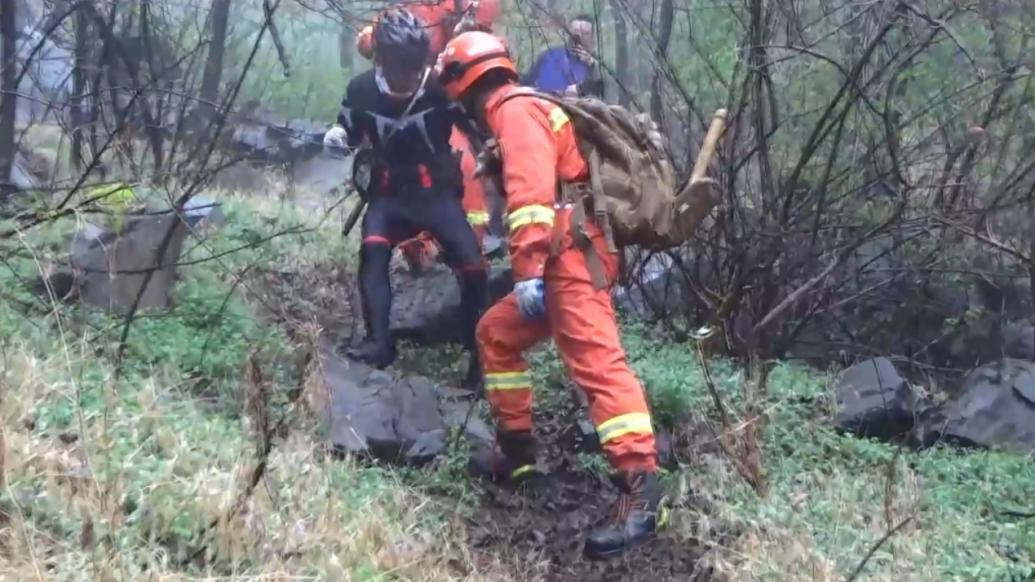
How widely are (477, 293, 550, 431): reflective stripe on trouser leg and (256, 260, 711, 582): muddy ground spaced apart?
0.34 meters

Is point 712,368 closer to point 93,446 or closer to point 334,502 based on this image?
point 334,502

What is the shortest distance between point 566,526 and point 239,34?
251 inches

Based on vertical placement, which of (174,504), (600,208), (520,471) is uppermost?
(600,208)

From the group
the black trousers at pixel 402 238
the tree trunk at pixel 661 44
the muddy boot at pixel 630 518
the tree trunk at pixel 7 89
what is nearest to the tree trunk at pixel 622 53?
the tree trunk at pixel 661 44

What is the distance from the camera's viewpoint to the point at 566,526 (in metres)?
5.32

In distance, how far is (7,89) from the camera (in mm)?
6773

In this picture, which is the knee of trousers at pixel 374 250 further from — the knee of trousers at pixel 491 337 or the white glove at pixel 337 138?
the knee of trousers at pixel 491 337

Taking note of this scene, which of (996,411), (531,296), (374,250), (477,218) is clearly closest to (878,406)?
(996,411)

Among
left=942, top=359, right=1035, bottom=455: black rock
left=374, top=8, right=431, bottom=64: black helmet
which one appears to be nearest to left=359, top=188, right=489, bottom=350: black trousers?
left=374, top=8, right=431, bottom=64: black helmet

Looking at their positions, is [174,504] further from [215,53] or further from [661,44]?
[215,53]

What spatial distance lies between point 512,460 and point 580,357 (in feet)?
2.33

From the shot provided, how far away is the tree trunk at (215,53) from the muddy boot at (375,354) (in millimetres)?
2001

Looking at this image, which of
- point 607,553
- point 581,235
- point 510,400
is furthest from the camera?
point 510,400

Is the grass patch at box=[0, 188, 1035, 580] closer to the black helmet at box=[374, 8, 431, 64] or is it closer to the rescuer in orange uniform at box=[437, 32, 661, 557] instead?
the rescuer in orange uniform at box=[437, 32, 661, 557]
